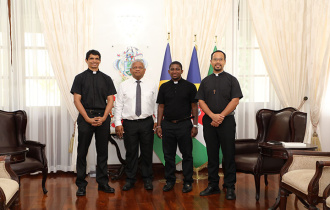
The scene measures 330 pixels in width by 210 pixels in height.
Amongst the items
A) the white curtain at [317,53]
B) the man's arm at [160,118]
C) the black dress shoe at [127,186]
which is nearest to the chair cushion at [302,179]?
the man's arm at [160,118]

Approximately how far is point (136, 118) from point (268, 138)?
178cm

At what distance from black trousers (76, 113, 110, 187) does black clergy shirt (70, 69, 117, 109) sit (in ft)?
0.45

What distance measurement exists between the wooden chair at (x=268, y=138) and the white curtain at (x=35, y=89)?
2.78 metres

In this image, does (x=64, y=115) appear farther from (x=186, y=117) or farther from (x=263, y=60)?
(x=263, y=60)

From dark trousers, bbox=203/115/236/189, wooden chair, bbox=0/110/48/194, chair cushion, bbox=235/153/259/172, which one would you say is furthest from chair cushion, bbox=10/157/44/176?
chair cushion, bbox=235/153/259/172

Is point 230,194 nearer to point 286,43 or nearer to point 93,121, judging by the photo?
point 93,121

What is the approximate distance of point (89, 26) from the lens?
5383 mm

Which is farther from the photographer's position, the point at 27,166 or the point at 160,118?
the point at 160,118

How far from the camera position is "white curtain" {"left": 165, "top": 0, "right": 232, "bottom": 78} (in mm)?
5535

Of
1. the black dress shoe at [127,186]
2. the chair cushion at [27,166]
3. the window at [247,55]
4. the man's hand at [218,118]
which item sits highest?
the window at [247,55]

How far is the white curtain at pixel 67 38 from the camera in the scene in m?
5.30

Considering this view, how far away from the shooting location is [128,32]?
5.53m

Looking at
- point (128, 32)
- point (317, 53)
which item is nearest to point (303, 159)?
point (317, 53)

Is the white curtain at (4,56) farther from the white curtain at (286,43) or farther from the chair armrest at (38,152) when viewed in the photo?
the white curtain at (286,43)
